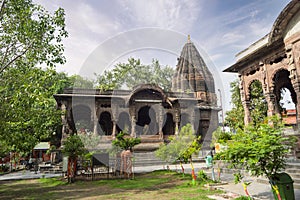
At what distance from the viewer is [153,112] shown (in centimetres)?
2745

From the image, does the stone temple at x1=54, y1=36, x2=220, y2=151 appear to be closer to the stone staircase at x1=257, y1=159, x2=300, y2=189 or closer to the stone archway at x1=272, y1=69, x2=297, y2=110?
the stone archway at x1=272, y1=69, x2=297, y2=110

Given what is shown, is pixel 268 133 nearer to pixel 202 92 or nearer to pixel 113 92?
pixel 113 92

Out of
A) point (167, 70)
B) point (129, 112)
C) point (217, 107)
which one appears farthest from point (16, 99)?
point (167, 70)

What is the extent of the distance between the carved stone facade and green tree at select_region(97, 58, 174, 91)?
73.7 ft

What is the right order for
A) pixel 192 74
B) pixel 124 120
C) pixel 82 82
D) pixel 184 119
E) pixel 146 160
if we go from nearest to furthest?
pixel 146 160 → pixel 124 120 → pixel 184 119 → pixel 192 74 → pixel 82 82

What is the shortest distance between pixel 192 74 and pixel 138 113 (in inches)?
538

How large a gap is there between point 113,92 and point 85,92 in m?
3.11

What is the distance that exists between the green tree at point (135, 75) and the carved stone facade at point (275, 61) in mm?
22455

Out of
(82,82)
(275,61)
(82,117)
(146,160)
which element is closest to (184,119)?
(146,160)

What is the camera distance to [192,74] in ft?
120

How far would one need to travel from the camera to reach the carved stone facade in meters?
11.8

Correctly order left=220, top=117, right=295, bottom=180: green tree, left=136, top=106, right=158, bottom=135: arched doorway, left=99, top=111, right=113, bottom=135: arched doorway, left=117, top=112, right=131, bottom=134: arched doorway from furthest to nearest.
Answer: left=136, top=106, right=158, bottom=135: arched doorway, left=99, top=111, right=113, bottom=135: arched doorway, left=117, top=112, right=131, bottom=134: arched doorway, left=220, top=117, right=295, bottom=180: green tree

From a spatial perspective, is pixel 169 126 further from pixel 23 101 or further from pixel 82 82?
pixel 82 82

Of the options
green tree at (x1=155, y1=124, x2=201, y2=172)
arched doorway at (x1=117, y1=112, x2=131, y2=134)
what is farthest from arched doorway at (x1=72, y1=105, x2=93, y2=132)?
green tree at (x1=155, y1=124, x2=201, y2=172)
